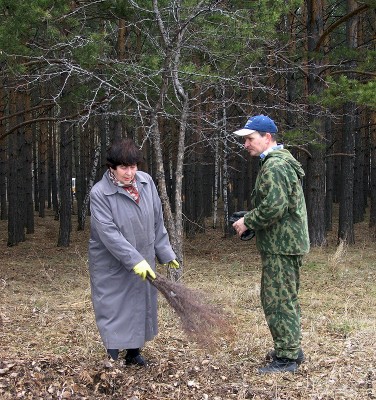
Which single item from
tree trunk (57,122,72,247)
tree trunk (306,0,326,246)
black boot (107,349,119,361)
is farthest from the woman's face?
tree trunk (57,122,72,247)

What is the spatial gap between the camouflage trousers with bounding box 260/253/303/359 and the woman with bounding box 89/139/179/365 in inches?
36.0

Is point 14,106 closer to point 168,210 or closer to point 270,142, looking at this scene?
point 168,210

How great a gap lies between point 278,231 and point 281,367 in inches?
42.4

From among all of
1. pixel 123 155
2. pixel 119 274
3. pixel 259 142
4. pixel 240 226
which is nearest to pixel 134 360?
pixel 119 274

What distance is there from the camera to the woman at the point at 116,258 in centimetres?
438

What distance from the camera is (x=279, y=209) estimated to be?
4285 millimetres

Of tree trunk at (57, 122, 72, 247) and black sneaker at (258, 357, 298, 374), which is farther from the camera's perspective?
tree trunk at (57, 122, 72, 247)

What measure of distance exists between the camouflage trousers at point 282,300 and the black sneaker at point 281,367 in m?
0.07

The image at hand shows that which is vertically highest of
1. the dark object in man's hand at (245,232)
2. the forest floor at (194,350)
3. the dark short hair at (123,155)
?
the dark short hair at (123,155)

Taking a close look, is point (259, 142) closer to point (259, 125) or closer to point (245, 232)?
point (259, 125)

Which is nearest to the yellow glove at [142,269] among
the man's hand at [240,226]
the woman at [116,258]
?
the woman at [116,258]

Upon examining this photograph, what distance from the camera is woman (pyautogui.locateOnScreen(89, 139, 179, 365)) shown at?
4.38 m

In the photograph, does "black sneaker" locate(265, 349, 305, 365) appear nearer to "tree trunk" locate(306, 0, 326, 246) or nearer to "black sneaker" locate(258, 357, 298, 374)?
"black sneaker" locate(258, 357, 298, 374)

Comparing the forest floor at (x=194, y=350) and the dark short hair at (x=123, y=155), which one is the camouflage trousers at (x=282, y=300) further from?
the dark short hair at (x=123, y=155)
